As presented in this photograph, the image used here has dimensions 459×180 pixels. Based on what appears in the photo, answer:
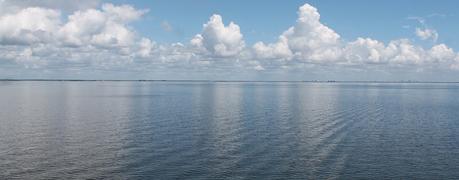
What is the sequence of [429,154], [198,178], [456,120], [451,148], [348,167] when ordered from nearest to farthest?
[198,178] → [348,167] → [429,154] → [451,148] → [456,120]

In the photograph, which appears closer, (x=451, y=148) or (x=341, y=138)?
(x=451, y=148)

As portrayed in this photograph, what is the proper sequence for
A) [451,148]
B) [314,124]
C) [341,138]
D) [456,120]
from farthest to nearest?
[456,120] → [314,124] → [341,138] → [451,148]

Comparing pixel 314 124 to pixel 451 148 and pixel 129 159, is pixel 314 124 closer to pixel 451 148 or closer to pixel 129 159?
pixel 451 148

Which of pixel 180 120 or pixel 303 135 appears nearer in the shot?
pixel 303 135

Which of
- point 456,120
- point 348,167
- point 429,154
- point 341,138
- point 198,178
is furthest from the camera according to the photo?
point 456,120

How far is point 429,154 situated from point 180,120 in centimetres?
5508

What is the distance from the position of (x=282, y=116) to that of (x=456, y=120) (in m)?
41.5

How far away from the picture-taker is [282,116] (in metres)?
118

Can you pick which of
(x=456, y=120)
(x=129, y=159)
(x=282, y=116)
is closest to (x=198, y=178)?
(x=129, y=159)

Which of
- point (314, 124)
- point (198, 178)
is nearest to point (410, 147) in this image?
point (314, 124)

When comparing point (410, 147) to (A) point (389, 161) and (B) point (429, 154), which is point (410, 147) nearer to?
(B) point (429, 154)

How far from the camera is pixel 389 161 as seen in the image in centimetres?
6266

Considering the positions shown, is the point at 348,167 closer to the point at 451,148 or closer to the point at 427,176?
the point at 427,176

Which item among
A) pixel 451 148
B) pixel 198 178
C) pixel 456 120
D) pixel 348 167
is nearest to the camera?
pixel 198 178
